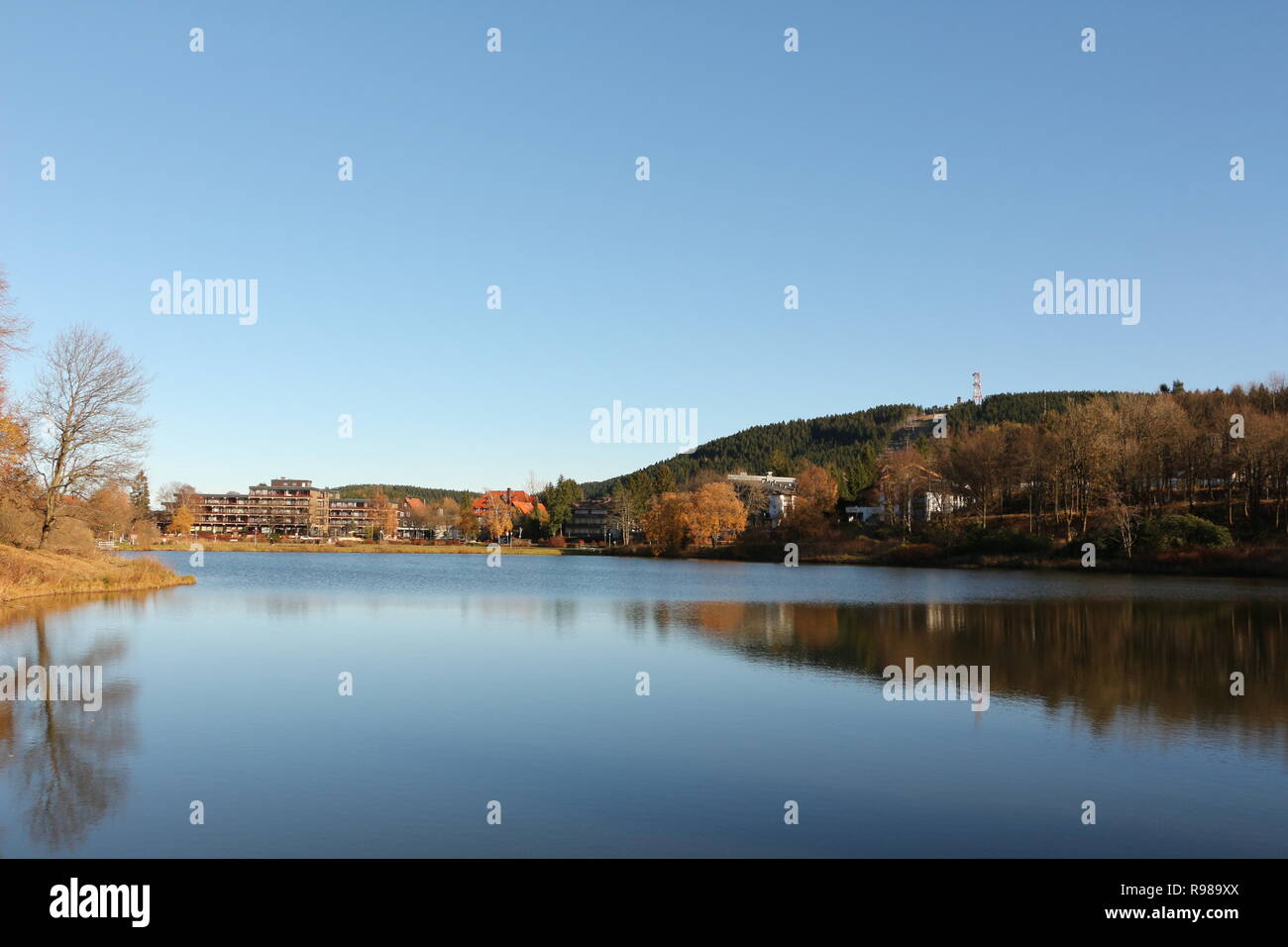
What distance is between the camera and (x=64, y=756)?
1015 centimetres

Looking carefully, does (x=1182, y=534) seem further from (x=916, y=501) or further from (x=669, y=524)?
(x=669, y=524)

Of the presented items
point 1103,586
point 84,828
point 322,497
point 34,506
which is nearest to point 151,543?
point 34,506

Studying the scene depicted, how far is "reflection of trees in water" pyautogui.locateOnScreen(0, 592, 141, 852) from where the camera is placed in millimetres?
8055

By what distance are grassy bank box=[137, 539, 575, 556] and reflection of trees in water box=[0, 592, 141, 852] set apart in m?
81.1

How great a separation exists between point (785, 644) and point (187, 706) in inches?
480

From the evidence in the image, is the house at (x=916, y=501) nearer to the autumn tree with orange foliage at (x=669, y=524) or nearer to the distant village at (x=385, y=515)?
the distant village at (x=385, y=515)

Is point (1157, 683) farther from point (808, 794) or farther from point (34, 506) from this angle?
point (34, 506)

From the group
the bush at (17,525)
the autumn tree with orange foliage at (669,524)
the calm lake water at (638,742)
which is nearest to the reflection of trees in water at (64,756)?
the calm lake water at (638,742)

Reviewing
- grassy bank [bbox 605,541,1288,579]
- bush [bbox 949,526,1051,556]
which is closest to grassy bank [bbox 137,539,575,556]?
grassy bank [bbox 605,541,1288,579]

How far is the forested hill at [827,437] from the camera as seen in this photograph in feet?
486

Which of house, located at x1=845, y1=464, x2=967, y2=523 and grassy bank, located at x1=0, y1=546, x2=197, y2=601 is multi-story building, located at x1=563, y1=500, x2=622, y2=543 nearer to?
house, located at x1=845, y1=464, x2=967, y2=523

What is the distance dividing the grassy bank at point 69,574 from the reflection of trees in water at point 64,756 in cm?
1299

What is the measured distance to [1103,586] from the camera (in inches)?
1544

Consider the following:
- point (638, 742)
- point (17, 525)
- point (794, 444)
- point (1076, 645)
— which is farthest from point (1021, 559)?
point (794, 444)
